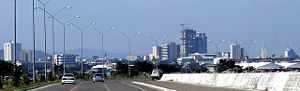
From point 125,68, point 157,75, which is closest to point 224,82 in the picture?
point 157,75

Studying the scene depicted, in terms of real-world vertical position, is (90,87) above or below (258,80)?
below

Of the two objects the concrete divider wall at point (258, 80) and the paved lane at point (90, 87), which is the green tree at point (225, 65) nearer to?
the concrete divider wall at point (258, 80)

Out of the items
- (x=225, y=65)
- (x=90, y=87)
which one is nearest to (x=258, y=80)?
(x=90, y=87)

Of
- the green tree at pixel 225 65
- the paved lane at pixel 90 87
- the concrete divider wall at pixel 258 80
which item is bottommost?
the paved lane at pixel 90 87

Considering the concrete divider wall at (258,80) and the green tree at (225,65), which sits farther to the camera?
the green tree at (225,65)

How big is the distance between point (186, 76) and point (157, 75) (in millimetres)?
32363

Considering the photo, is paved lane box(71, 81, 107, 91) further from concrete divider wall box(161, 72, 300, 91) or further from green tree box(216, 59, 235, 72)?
green tree box(216, 59, 235, 72)

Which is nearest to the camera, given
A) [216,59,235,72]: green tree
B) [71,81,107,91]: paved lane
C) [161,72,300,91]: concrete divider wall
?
[161,72,300,91]: concrete divider wall

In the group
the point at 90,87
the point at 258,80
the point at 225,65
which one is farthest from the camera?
the point at 225,65

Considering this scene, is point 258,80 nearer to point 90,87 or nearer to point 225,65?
point 90,87

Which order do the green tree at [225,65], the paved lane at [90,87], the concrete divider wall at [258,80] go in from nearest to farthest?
the concrete divider wall at [258,80] → the paved lane at [90,87] → the green tree at [225,65]

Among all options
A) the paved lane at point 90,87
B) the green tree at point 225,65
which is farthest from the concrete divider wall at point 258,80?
the green tree at point 225,65

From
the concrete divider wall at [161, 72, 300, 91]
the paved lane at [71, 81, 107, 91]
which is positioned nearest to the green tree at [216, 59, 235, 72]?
the concrete divider wall at [161, 72, 300, 91]

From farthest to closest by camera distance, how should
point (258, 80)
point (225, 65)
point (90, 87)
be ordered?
point (225, 65) → point (90, 87) → point (258, 80)
